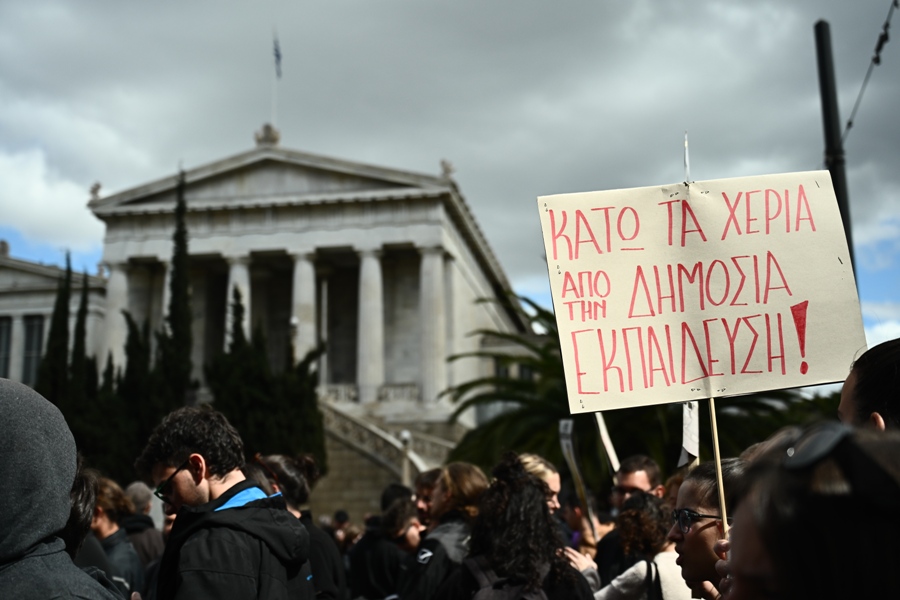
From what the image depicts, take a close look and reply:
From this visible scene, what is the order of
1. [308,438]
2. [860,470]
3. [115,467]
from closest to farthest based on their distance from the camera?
[860,470]
[115,467]
[308,438]

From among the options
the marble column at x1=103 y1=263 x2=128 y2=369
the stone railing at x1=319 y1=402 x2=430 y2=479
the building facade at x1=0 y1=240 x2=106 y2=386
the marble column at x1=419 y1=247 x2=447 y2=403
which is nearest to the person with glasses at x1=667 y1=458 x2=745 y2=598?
the stone railing at x1=319 y1=402 x2=430 y2=479

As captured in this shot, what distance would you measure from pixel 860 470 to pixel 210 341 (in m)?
51.4

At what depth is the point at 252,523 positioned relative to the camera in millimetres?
3762

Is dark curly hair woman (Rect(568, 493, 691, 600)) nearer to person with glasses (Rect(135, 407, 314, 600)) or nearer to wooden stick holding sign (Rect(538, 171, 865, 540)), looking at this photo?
wooden stick holding sign (Rect(538, 171, 865, 540))

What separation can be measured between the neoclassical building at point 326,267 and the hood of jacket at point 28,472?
39384mm

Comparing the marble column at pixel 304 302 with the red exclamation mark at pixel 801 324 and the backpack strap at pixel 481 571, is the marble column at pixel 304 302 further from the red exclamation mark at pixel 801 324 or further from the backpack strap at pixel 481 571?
the red exclamation mark at pixel 801 324

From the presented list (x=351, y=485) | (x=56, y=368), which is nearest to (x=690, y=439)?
(x=351, y=485)

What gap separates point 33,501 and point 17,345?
54.8 metres

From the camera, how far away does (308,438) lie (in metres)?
30.8

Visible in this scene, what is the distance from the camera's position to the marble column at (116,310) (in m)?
47.4

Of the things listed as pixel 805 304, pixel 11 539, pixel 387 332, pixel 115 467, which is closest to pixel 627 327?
pixel 805 304

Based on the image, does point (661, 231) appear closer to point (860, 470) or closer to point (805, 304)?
point (805, 304)

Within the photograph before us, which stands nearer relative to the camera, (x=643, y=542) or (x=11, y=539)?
(x=11, y=539)

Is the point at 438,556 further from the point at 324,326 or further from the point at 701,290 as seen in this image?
the point at 324,326
